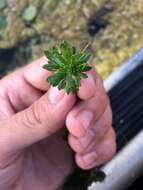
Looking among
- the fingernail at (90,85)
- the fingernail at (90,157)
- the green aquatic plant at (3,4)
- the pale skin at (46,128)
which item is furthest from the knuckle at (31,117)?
the green aquatic plant at (3,4)

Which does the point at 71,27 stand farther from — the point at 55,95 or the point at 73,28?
the point at 55,95

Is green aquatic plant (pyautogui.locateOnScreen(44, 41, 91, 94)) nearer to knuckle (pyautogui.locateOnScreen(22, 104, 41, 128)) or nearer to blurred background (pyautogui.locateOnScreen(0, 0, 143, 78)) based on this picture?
knuckle (pyautogui.locateOnScreen(22, 104, 41, 128))

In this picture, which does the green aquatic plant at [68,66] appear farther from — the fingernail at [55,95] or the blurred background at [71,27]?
the blurred background at [71,27]

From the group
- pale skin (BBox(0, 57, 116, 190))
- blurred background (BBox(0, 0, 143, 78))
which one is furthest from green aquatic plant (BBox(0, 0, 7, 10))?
pale skin (BBox(0, 57, 116, 190))

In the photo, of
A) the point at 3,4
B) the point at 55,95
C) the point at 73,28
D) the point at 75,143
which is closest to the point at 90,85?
the point at 55,95

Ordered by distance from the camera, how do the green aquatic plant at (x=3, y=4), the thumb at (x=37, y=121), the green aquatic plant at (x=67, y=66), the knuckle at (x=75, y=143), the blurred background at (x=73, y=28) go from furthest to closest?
the green aquatic plant at (x=3, y=4)
the blurred background at (x=73, y=28)
the knuckle at (x=75, y=143)
the thumb at (x=37, y=121)
the green aquatic plant at (x=67, y=66)

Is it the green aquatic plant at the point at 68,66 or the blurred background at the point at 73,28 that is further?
the blurred background at the point at 73,28

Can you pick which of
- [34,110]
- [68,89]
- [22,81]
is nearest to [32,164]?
[22,81]
